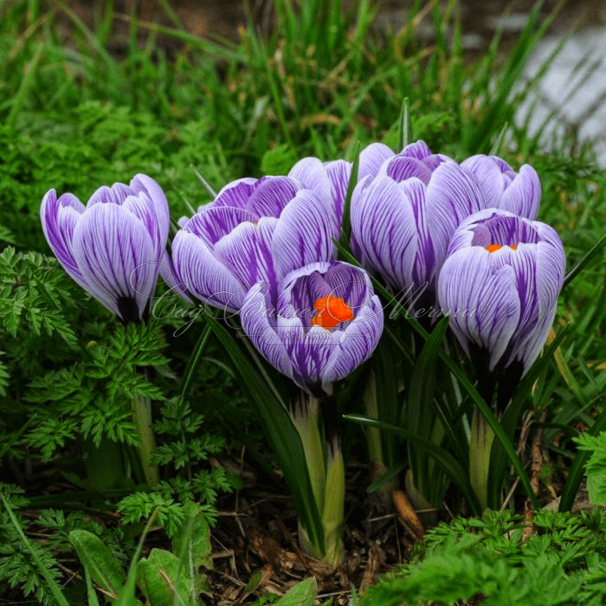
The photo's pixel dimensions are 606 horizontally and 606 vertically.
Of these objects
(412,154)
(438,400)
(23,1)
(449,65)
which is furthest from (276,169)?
(23,1)

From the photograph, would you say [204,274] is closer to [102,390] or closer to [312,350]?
[312,350]

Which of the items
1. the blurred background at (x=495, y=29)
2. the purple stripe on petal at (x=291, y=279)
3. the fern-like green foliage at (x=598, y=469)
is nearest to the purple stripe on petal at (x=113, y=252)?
the purple stripe on petal at (x=291, y=279)

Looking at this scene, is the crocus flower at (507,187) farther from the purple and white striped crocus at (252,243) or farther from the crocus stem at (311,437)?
the crocus stem at (311,437)

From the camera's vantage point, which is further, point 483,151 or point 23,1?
point 23,1

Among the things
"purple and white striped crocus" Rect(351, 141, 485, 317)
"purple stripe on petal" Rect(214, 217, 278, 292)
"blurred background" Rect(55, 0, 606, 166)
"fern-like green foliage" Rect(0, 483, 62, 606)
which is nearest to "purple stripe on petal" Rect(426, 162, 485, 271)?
"purple and white striped crocus" Rect(351, 141, 485, 317)

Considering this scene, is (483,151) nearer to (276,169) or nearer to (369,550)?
(276,169)

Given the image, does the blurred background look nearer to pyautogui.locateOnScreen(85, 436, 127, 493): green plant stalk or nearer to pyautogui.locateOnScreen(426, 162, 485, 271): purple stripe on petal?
pyautogui.locateOnScreen(426, 162, 485, 271): purple stripe on petal
